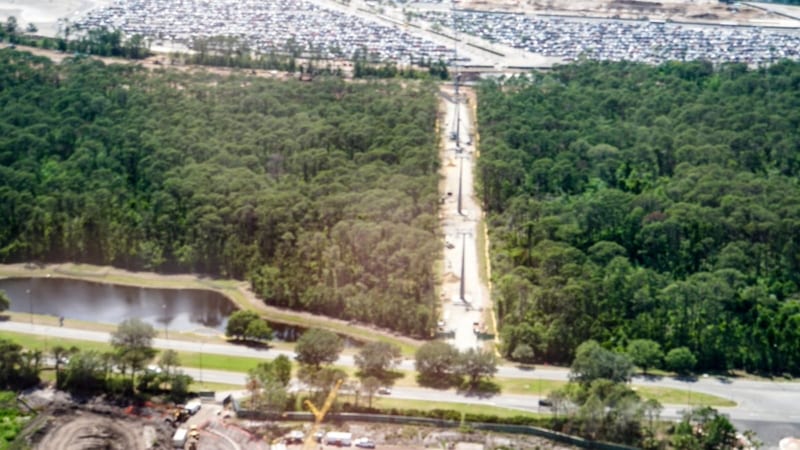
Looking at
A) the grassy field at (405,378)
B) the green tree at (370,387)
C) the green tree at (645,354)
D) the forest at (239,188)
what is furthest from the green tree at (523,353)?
the green tree at (370,387)

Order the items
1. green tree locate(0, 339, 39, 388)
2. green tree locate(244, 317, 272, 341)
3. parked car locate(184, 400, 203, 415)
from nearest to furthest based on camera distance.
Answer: parked car locate(184, 400, 203, 415)
green tree locate(0, 339, 39, 388)
green tree locate(244, 317, 272, 341)

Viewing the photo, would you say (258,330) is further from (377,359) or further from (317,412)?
(317,412)

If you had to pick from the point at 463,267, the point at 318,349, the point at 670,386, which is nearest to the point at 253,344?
the point at 318,349

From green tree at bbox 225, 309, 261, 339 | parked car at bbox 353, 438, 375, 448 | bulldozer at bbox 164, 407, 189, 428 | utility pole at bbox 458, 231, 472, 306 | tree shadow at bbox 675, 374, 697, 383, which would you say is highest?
utility pole at bbox 458, 231, 472, 306

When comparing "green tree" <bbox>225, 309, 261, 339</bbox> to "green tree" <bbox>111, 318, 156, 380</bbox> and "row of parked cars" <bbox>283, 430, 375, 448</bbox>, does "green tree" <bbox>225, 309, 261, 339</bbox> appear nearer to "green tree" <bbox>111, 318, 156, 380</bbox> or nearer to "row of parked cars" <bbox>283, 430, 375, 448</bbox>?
"green tree" <bbox>111, 318, 156, 380</bbox>

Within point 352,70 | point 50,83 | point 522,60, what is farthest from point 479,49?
point 50,83

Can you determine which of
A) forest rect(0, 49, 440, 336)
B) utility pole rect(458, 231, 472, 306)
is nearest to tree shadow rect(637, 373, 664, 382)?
forest rect(0, 49, 440, 336)
